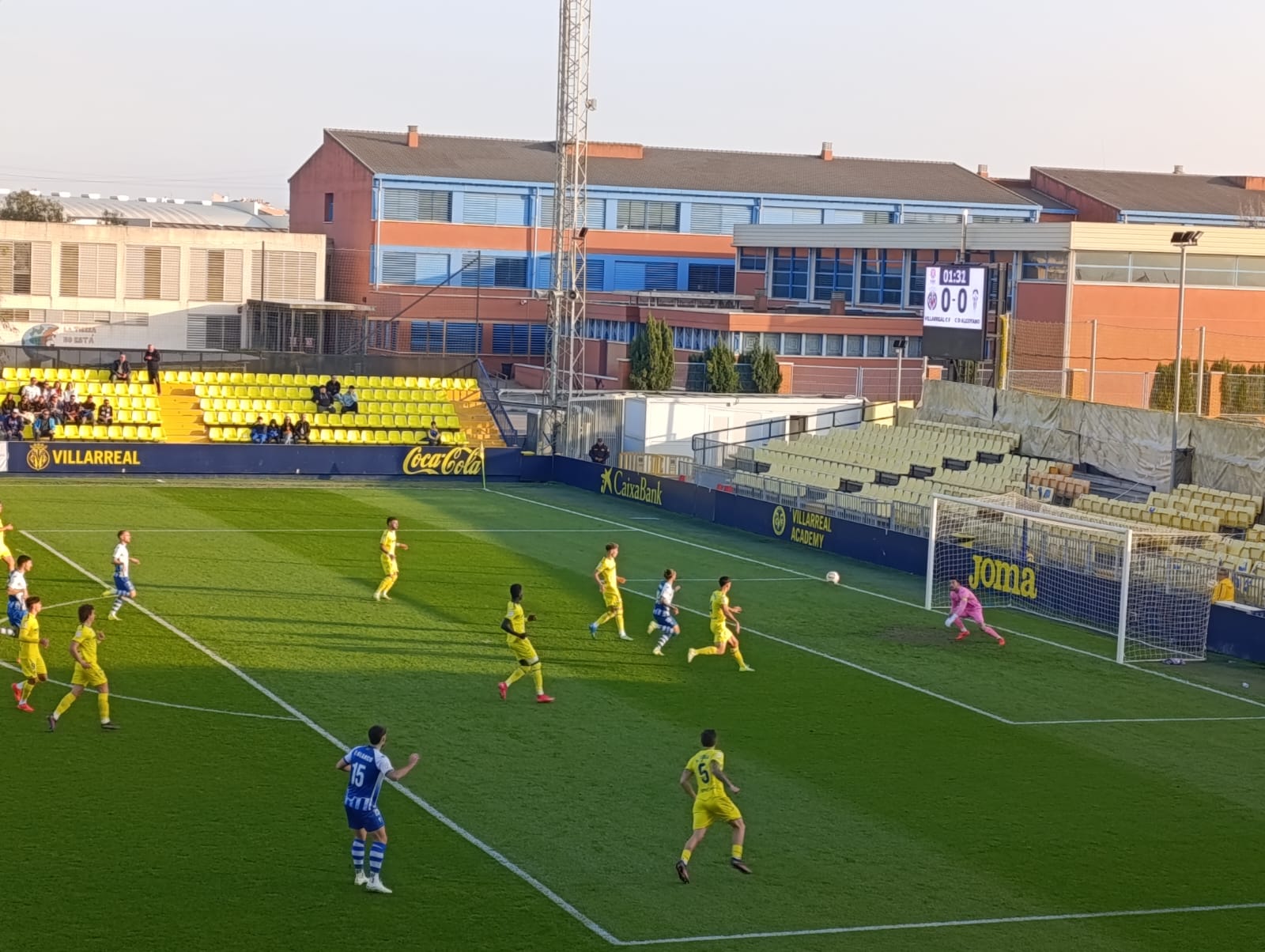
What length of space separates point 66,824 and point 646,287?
66.0 m

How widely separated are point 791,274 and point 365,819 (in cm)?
5857

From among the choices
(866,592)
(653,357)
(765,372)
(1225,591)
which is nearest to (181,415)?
(653,357)

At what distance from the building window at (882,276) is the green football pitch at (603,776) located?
3389 cm

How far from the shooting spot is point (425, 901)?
14.7m

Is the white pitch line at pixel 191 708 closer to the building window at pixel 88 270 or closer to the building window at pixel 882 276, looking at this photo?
the building window at pixel 882 276

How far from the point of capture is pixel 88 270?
6850 centimetres

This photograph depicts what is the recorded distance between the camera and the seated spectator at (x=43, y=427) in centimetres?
4753

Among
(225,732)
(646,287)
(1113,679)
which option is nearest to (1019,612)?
(1113,679)

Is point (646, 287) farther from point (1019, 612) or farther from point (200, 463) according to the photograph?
point (1019, 612)

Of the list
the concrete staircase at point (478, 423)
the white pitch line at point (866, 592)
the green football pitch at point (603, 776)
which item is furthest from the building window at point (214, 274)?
the green football pitch at point (603, 776)

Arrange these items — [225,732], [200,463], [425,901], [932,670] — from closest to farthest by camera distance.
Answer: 1. [425,901]
2. [225,732]
3. [932,670]
4. [200,463]

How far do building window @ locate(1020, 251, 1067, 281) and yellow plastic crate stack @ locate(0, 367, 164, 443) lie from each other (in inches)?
1135

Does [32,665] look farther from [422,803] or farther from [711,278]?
[711,278]

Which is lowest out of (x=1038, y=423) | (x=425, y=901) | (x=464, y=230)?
(x=425, y=901)
